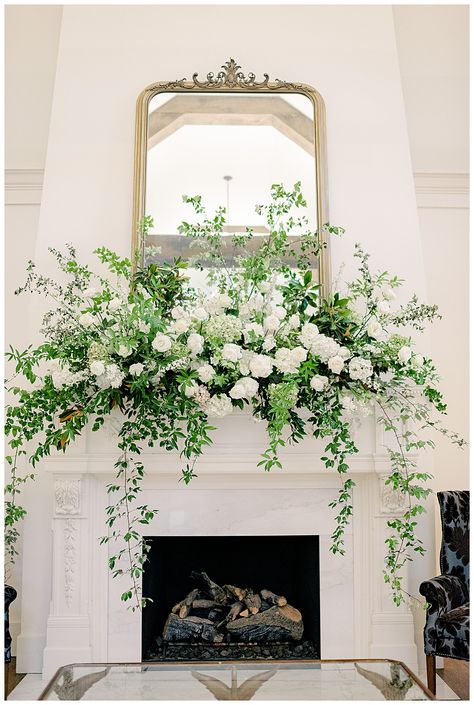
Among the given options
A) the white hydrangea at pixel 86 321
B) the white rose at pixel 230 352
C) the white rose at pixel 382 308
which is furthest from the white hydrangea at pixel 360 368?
the white hydrangea at pixel 86 321

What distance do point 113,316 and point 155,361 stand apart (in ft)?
0.86

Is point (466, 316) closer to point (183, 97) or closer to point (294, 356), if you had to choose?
point (294, 356)

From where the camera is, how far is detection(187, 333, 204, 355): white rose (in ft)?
8.69

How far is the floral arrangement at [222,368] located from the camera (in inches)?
104

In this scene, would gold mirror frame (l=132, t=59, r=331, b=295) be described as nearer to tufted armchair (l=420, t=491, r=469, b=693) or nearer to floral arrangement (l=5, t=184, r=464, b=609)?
floral arrangement (l=5, t=184, r=464, b=609)

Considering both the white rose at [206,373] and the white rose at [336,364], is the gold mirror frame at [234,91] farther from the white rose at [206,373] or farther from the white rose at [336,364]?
the white rose at [206,373]

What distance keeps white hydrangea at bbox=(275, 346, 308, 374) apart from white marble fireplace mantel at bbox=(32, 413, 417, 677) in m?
0.39

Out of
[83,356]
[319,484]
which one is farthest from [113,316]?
[319,484]

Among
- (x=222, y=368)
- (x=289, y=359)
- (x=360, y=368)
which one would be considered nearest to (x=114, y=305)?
(x=222, y=368)

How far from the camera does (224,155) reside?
3279 mm

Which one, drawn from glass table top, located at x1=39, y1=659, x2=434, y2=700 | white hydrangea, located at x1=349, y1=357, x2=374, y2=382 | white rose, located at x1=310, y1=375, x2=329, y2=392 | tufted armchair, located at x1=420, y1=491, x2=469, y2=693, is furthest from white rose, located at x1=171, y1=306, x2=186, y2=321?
tufted armchair, located at x1=420, y1=491, x2=469, y2=693

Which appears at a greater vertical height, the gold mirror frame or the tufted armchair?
the gold mirror frame

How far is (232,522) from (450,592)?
938 millimetres

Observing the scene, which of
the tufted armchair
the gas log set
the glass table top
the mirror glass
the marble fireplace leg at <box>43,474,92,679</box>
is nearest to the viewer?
the glass table top
